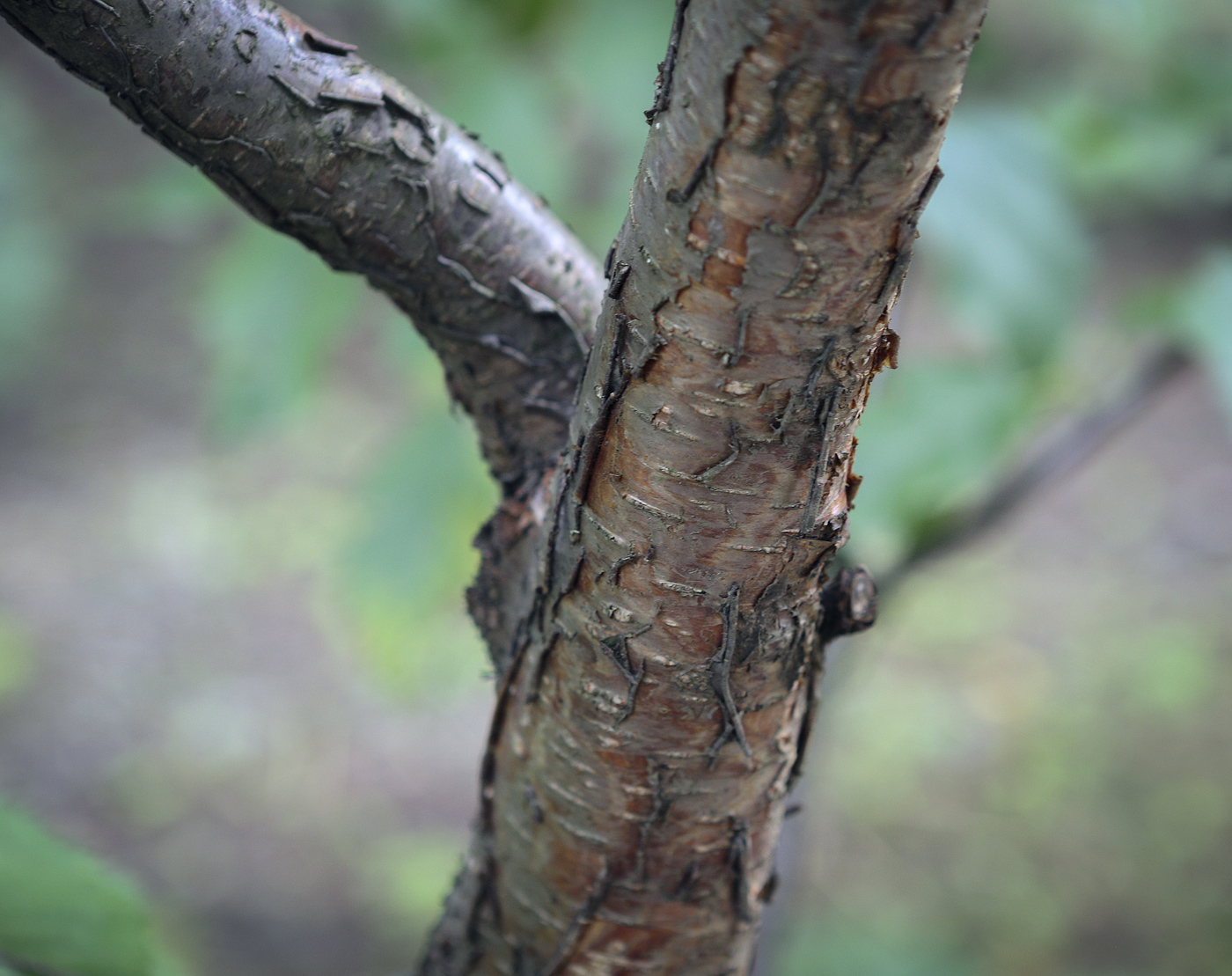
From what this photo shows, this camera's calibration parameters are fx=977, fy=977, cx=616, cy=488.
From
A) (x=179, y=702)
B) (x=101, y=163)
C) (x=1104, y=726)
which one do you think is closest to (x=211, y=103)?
(x=179, y=702)

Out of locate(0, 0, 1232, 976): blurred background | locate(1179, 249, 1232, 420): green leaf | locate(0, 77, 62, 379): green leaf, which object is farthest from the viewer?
locate(0, 77, 62, 379): green leaf

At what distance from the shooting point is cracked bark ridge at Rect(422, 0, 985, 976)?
1.03 feet

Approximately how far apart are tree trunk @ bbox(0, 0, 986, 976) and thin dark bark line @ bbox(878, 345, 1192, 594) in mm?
615

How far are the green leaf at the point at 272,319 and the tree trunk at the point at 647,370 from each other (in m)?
0.60

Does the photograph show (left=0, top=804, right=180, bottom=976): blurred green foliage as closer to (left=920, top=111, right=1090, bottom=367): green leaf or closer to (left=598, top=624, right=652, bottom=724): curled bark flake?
(left=598, top=624, right=652, bottom=724): curled bark flake

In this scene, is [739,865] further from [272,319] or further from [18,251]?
[18,251]

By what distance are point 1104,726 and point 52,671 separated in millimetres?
2653

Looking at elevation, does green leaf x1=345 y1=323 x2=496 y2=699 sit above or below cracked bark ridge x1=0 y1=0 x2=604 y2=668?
above

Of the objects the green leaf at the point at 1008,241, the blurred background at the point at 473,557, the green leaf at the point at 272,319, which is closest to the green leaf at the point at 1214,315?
the blurred background at the point at 473,557

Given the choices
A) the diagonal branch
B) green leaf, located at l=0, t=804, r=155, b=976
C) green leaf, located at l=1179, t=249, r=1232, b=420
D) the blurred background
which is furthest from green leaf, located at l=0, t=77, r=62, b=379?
green leaf, located at l=1179, t=249, r=1232, b=420

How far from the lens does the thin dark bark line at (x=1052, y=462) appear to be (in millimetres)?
1118

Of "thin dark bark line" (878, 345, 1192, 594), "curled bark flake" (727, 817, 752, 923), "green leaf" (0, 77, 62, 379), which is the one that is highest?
"green leaf" (0, 77, 62, 379)

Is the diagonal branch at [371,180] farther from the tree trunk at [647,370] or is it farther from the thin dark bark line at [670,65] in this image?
the thin dark bark line at [670,65]

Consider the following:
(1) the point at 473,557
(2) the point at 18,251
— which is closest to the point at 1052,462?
(1) the point at 473,557
